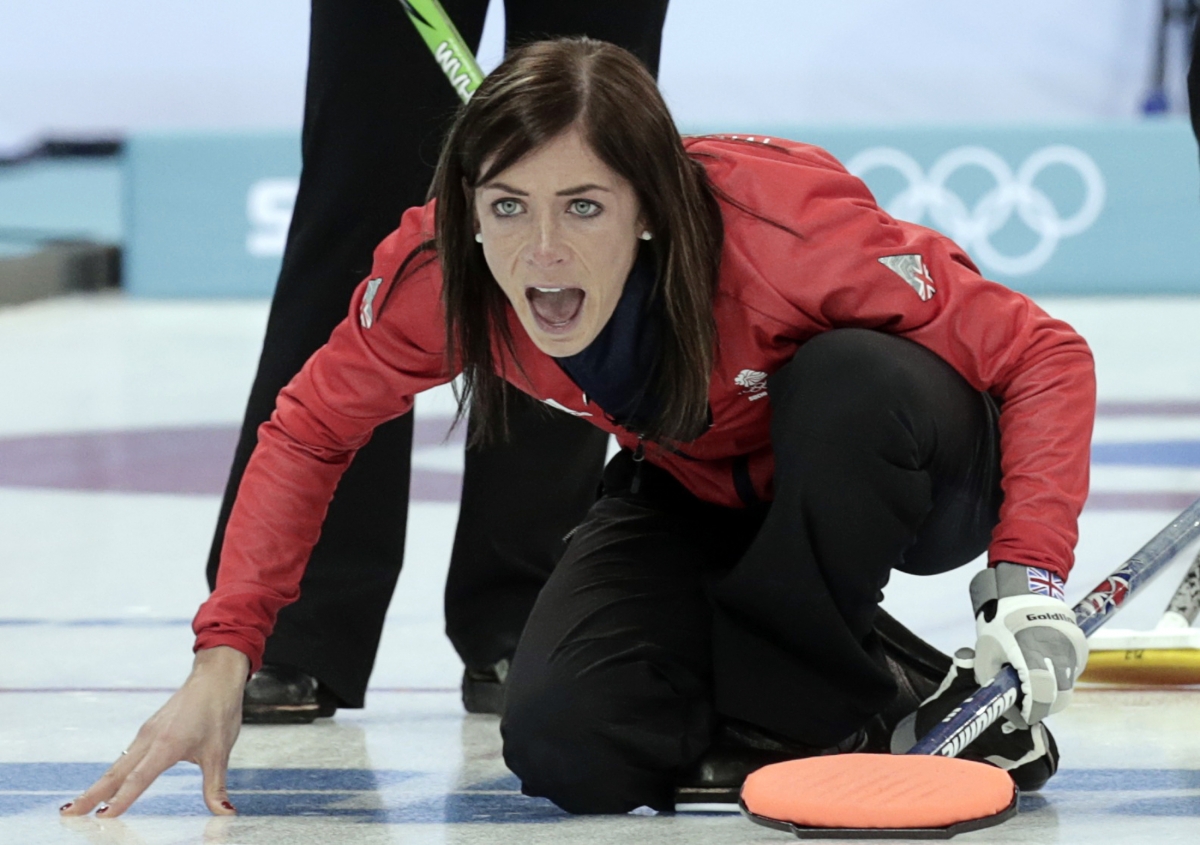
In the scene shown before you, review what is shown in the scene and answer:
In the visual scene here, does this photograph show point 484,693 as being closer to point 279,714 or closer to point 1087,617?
point 279,714

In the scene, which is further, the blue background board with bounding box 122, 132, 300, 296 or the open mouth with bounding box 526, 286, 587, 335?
the blue background board with bounding box 122, 132, 300, 296

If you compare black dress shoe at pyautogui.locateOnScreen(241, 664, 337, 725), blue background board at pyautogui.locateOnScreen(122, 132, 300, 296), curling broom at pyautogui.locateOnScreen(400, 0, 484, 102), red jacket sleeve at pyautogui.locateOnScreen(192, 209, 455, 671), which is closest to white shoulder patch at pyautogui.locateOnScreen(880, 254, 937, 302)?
red jacket sleeve at pyautogui.locateOnScreen(192, 209, 455, 671)

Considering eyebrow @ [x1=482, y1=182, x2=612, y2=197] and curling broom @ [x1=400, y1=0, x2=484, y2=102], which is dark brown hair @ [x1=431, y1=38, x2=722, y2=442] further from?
curling broom @ [x1=400, y1=0, x2=484, y2=102]

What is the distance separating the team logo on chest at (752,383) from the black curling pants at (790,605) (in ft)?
0.11

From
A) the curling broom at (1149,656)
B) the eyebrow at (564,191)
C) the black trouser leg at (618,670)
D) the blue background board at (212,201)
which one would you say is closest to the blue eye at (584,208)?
the eyebrow at (564,191)

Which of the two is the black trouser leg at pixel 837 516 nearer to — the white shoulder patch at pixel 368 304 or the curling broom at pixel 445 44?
the white shoulder patch at pixel 368 304

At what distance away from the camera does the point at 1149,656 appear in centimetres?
217

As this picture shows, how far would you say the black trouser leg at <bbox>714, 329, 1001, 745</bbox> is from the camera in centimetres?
166

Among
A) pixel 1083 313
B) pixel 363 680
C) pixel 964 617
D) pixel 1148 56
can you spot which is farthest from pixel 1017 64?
pixel 363 680

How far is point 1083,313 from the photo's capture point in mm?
6738

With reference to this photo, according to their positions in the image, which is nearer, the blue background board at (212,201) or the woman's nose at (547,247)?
the woman's nose at (547,247)

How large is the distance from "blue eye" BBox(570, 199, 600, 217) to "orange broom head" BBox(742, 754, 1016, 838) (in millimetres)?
486

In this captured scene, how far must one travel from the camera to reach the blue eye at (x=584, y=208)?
161 cm

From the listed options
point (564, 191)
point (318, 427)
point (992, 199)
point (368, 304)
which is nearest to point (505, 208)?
point (564, 191)
